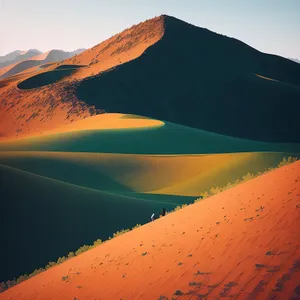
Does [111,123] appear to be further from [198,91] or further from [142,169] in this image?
[198,91]

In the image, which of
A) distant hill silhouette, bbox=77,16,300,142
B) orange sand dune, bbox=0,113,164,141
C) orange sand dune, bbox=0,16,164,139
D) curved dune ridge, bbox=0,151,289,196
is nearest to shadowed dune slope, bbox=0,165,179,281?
curved dune ridge, bbox=0,151,289,196

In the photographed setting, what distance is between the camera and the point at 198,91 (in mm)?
74312

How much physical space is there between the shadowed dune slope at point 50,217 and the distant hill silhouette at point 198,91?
46798mm

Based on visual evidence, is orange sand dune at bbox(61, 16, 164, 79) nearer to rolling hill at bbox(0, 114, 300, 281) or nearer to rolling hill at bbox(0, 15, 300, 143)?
rolling hill at bbox(0, 15, 300, 143)

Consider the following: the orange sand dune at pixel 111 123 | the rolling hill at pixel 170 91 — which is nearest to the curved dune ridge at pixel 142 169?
the orange sand dune at pixel 111 123

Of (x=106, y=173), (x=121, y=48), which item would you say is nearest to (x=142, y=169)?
(x=106, y=173)

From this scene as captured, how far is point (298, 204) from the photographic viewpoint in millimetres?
7879

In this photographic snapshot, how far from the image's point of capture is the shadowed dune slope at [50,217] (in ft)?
47.3

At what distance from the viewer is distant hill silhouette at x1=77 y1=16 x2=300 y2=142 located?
225 ft

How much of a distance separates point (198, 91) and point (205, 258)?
226ft

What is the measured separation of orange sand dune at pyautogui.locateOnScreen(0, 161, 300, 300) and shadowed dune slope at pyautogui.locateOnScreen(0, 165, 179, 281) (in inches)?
192

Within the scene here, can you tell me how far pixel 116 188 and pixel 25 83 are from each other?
5772 centimetres

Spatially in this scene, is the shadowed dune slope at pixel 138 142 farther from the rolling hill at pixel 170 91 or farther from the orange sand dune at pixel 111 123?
the rolling hill at pixel 170 91

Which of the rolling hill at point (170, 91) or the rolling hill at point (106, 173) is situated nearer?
the rolling hill at point (106, 173)
